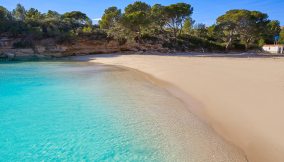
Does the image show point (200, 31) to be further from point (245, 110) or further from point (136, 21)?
point (245, 110)

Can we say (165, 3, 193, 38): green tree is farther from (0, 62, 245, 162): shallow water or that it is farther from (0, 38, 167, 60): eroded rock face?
(0, 62, 245, 162): shallow water

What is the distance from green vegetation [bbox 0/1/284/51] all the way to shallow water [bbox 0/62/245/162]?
24650mm

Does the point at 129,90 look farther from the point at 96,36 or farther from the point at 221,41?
the point at 221,41

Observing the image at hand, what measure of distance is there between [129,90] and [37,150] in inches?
217

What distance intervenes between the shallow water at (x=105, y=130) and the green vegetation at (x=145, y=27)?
970 inches

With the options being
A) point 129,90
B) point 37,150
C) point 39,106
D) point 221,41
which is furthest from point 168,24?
point 37,150

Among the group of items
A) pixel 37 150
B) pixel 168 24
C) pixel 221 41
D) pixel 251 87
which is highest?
pixel 168 24

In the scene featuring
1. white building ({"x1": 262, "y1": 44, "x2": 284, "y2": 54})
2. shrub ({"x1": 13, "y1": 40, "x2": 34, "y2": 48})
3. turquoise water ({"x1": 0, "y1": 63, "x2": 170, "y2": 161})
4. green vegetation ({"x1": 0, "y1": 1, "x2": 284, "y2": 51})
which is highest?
green vegetation ({"x1": 0, "y1": 1, "x2": 284, "y2": 51})

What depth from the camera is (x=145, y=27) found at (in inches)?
1419

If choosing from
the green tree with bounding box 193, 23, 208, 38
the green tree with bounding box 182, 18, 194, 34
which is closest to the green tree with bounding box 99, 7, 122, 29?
the green tree with bounding box 182, 18, 194, 34

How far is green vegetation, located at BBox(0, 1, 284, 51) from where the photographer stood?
30.6m

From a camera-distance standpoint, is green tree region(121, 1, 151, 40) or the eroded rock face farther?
green tree region(121, 1, 151, 40)

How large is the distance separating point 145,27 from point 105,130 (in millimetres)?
32219

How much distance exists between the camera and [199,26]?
173 ft
